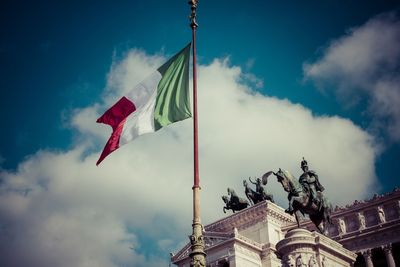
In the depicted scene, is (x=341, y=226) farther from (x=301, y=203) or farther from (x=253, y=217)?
(x=301, y=203)

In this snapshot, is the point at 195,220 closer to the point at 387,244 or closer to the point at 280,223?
the point at 387,244

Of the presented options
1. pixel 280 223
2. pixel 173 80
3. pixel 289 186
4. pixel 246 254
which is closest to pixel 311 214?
pixel 289 186

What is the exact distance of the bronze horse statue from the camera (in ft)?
102

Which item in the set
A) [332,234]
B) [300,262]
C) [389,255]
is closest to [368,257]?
[389,255]

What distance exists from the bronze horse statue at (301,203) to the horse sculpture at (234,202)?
1262 inches

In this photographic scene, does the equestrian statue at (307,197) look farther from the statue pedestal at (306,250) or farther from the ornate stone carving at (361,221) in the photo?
the ornate stone carving at (361,221)

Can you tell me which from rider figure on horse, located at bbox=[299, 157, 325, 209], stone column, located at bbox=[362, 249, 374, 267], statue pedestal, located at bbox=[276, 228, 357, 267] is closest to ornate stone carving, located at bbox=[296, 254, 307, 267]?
statue pedestal, located at bbox=[276, 228, 357, 267]

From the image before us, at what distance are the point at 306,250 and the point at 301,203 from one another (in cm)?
424

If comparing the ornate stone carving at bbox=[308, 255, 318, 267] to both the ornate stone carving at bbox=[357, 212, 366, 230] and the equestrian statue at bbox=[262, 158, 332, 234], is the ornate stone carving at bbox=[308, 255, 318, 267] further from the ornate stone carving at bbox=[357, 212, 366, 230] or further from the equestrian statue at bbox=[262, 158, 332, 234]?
the ornate stone carving at bbox=[357, 212, 366, 230]

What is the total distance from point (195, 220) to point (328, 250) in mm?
17025

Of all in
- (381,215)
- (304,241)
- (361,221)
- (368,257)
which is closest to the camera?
(304,241)

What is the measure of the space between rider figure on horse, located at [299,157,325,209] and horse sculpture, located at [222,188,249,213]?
31.8 metres

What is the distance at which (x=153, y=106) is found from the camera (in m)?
18.0

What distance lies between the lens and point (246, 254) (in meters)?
53.4
